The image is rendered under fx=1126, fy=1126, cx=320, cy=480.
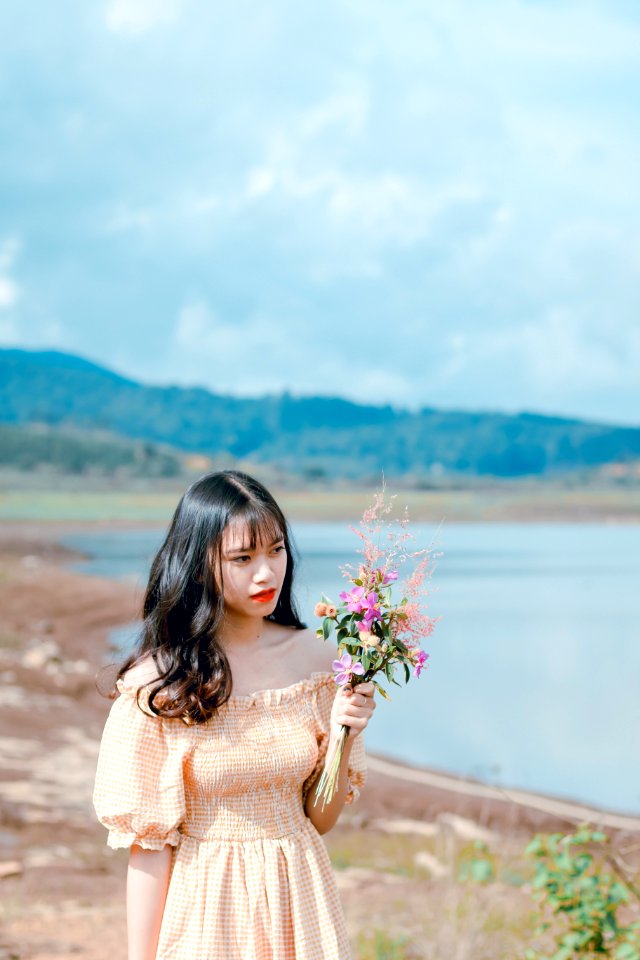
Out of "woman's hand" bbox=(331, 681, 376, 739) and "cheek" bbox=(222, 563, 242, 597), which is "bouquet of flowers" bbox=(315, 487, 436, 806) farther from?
"cheek" bbox=(222, 563, 242, 597)

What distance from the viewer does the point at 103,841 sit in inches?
277

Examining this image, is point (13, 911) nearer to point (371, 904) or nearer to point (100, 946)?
point (100, 946)

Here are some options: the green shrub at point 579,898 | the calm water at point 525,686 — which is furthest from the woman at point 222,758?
the green shrub at point 579,898

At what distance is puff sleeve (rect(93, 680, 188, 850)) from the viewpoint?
1996 millimetres

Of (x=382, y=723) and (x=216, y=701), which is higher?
(x=216, y=701)

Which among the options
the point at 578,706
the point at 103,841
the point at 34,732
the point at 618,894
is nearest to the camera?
the point at 618,894

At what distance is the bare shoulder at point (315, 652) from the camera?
2211 millimetres

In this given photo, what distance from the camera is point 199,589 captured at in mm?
2115

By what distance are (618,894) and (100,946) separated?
93.7 inches

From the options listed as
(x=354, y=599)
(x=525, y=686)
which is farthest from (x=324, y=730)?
(x=525, y=686)

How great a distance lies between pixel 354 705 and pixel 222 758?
27 cm

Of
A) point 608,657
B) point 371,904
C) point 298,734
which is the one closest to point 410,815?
point 371,904

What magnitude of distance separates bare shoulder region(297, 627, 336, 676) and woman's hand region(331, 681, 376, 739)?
21 centimetres

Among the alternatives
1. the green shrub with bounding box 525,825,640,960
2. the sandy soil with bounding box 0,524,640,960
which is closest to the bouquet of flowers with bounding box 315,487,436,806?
the sandy soil with bounding box 0,524,640,960
